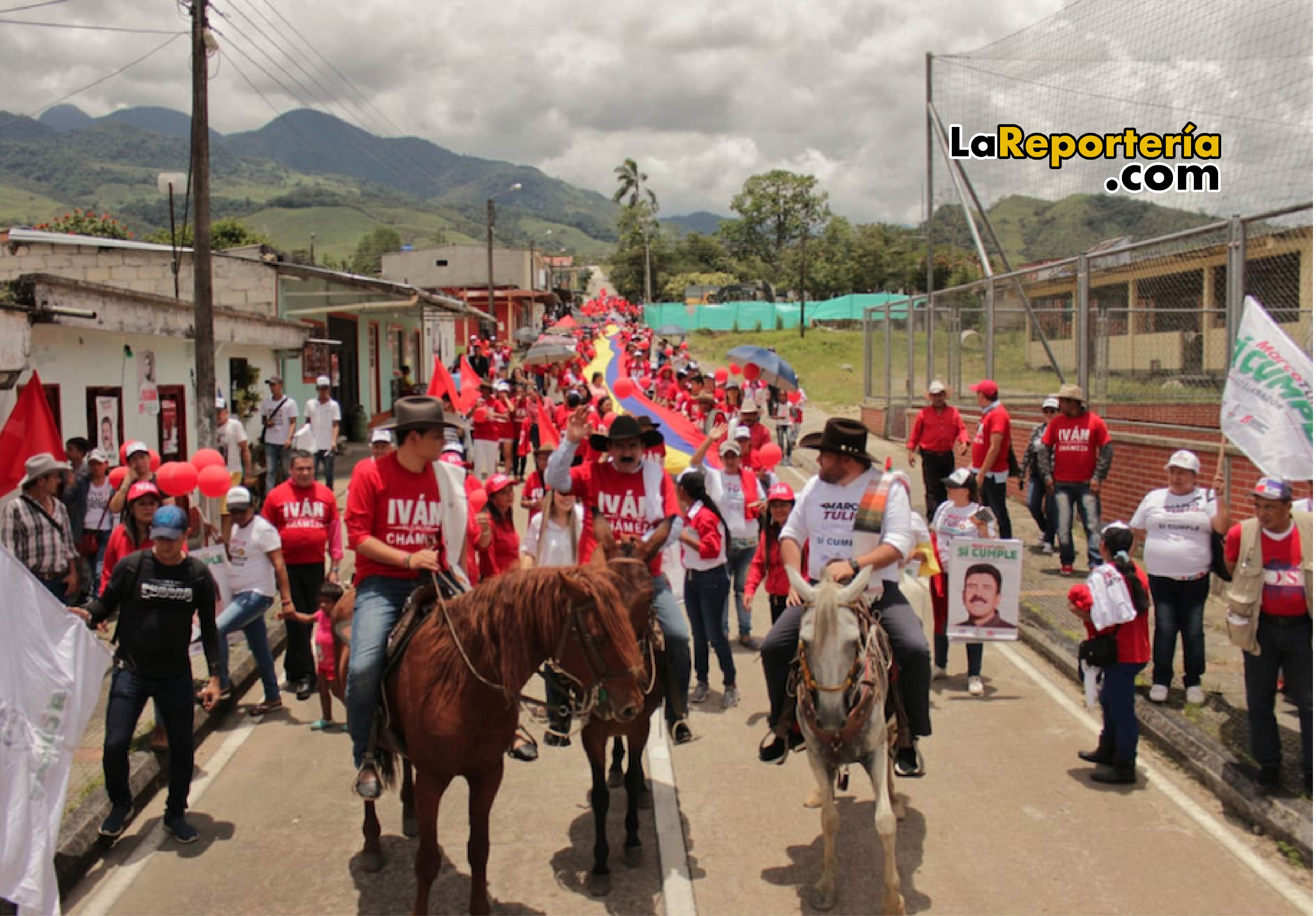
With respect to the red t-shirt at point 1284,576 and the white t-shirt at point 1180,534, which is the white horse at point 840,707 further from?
the white t-shirt at point 1180,534

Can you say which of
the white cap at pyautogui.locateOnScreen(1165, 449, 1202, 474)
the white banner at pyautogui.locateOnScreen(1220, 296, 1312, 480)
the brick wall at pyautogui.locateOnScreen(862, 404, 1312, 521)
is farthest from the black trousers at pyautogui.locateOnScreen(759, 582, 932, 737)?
the brick wall at pyautogui.locateOnScreen(862, 404, 1312, 521)

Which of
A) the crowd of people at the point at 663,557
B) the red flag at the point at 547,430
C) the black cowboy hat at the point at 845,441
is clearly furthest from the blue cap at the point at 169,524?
the red flag at the point at 547,430

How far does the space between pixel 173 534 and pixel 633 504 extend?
2.68 m

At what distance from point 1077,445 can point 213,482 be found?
8983 millimetres

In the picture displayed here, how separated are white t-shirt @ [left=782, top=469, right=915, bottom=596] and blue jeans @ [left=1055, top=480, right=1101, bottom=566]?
6.69m

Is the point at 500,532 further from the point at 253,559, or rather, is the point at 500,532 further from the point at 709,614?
the point at 253,559

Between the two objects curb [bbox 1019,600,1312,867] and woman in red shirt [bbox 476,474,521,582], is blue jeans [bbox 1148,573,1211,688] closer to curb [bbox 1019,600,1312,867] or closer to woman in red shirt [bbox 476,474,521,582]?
curb [bbox 1019,600,1312,867]

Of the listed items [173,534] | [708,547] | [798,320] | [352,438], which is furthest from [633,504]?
[798,320]

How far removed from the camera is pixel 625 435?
6617mm

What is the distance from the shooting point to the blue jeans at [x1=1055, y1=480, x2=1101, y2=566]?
12.1 m

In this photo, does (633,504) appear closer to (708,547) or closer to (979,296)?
(708,547)

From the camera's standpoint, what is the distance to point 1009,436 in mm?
12695

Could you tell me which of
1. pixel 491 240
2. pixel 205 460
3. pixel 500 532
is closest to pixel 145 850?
pixel 500 532

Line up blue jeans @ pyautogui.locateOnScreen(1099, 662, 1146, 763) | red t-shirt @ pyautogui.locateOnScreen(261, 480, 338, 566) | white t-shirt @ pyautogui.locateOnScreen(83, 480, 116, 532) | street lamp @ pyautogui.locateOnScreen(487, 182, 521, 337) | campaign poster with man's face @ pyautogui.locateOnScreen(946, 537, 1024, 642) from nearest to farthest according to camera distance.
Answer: blue jeans @ pyautogui.locateOnScreen(1099, 662, 1146, 763) < campaign poster with man's face @ pyautogui.locateOnScreen(946, 537, 1024, 642) < red t-shirt @ pyautogui.locateOnScreen(261, 480, 338, 566) < white t-shirt @ pyautogui.locateOnScreen(83, 480, 116, 532) < street lamp @ pyautogui.locateOnScreen(487, 182, 521, 337)
